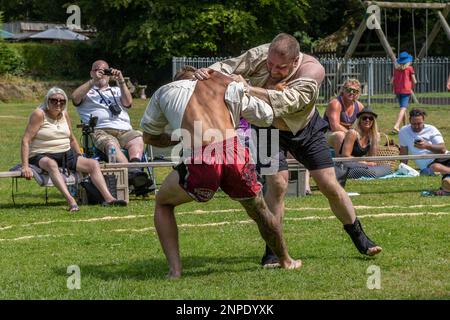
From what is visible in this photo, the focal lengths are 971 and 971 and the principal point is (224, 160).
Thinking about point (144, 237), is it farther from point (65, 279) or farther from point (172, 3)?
point (172, 3)

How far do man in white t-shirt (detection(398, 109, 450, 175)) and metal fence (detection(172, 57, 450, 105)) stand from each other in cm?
1468

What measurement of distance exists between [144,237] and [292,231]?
4.64ft

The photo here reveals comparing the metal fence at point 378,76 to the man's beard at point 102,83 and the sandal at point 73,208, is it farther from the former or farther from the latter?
the sandal at point 73,208

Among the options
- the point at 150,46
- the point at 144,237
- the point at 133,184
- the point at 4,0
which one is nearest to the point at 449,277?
the point at 144,237

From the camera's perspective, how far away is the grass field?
6.63 meters

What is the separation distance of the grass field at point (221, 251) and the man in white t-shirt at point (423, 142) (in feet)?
3.52

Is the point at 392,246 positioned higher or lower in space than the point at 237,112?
lower

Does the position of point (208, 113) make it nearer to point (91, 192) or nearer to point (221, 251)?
point (221, 251)

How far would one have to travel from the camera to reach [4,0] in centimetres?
5659

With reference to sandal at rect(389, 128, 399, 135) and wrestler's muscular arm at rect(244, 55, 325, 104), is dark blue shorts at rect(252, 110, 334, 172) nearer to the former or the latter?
wrestler's muscular arm at rect(244, 55, 325, 104)

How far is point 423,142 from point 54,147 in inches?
202

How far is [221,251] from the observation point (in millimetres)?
8336

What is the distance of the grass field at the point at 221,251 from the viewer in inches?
261
